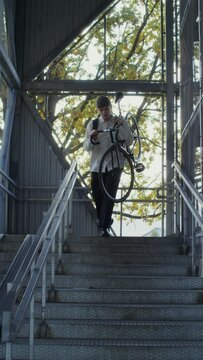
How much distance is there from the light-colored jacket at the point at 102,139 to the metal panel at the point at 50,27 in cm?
406

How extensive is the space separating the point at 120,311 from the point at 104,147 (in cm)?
296

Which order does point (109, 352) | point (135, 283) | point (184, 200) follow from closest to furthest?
point (109, 352) < point (135, 283) < point (184, 200)

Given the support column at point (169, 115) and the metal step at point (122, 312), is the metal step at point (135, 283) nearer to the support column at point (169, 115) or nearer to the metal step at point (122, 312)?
the metal step at point (122, 312)

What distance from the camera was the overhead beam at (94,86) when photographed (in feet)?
39.1

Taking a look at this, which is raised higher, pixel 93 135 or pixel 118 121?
pixel 118 121

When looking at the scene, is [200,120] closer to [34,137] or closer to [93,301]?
[93,301]

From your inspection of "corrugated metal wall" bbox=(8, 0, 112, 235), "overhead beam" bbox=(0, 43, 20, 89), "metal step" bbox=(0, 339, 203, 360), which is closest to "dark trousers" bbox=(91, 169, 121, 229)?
"overhead beam" bbox=(0, 43, 20, 89)

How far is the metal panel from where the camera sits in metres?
12.1

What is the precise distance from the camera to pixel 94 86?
1192 centimetres

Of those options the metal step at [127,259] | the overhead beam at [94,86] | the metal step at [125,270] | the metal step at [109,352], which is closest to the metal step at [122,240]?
the metal step at [127,259]

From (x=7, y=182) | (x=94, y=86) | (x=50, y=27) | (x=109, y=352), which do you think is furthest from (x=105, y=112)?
(x=50, y=27)

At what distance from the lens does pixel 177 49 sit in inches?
434

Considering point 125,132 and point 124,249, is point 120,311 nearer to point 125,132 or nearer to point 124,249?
point 124,249

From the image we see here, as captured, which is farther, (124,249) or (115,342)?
A: (124,249)
